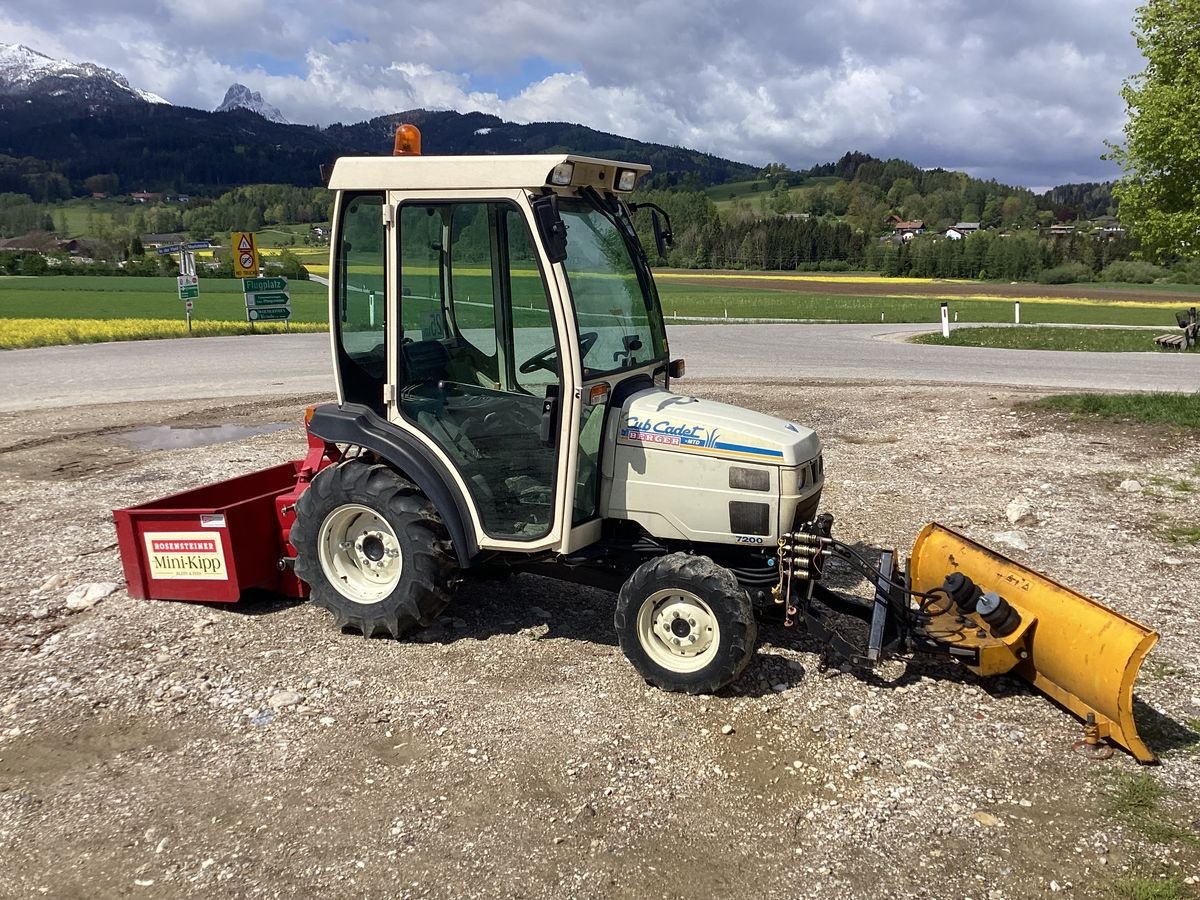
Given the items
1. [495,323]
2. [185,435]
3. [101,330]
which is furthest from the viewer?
[101,330]

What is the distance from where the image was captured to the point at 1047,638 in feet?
15.0

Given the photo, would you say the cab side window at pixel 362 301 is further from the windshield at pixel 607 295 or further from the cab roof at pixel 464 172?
the windshield at pixel 607 295

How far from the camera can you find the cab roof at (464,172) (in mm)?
4699

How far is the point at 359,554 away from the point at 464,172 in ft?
7.65

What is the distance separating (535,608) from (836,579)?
2.18 meters

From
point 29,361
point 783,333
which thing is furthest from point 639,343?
point 783,333

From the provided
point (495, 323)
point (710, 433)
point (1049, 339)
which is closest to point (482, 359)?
point (495, 323)

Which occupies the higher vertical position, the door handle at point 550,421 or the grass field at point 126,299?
the grass field at point 126,299

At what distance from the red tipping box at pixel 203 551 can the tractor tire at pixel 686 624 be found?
248cm

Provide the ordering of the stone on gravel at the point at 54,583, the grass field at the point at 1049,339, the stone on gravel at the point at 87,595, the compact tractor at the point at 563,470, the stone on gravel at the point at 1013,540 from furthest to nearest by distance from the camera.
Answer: the grass field at the point at 1049,339 < the stone on gravel at the point at 1013,540 < the stone on gravel at the point at 54,583 < the stone on gravel at the point at 87,595 < the compact tractor at the point at 563,470

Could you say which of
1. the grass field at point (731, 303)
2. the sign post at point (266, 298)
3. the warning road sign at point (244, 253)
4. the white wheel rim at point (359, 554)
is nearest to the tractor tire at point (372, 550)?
the white wheel rim at point (359, 554)

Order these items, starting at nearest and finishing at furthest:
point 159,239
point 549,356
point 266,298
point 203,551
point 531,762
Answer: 1. point 531,762
2. point 549,356
3. point 203,551
4. point 266,298
5. point 159,239

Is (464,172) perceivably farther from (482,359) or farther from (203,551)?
(203,551)

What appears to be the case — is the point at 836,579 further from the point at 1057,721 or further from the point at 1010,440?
the point at 1010,440
